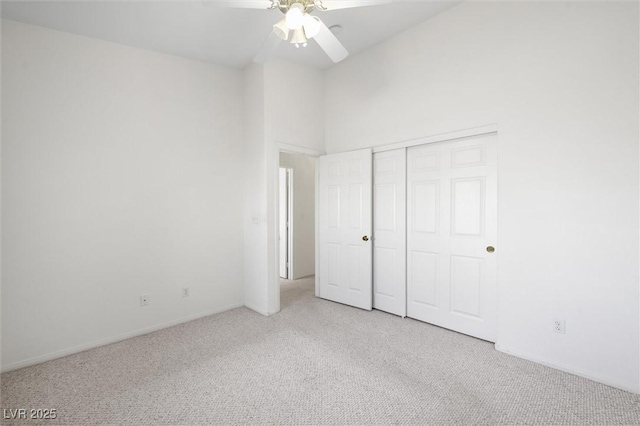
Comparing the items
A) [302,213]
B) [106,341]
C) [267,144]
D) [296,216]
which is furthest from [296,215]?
[106,341]

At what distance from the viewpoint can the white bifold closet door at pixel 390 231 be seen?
11.7 feet

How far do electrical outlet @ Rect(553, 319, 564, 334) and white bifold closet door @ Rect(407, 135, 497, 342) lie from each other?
471 mm

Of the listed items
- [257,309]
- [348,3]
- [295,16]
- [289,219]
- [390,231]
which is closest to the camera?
[295,16]

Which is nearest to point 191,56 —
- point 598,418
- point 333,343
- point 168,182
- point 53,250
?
point 168,182

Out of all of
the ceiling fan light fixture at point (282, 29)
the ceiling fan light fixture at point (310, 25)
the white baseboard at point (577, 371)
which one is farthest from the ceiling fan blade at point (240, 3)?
the white baseboard at point (577, 371)

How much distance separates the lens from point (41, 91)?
2.78m

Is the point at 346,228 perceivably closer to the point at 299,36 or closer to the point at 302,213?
the point at 302,213

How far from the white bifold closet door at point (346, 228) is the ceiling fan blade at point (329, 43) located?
5.09 feet

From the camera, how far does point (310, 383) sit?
2312mm

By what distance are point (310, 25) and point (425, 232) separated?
2.30m

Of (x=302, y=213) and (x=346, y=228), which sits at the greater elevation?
(x=302, y=213)

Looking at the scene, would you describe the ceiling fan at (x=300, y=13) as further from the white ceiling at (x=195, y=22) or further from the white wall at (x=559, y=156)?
the white wall at (x=559, y=156)

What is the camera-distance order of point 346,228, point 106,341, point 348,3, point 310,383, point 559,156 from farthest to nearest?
point 346,228 < point 106,341 < point 559,156 < point 310,383 < point 348,3

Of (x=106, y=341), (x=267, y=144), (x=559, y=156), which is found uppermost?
(x=267, y=144)
